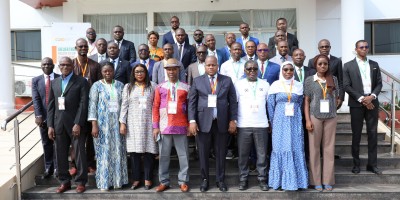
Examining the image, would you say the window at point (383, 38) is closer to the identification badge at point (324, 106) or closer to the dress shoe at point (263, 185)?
the identification badge at point (324, 106)

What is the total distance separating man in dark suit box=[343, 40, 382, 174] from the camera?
5793 millimetres

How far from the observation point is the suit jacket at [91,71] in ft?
19.3

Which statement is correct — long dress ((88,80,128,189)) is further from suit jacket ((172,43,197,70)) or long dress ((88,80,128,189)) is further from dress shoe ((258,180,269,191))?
dress shoe ((258,180,269,191))

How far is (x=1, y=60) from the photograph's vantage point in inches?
373

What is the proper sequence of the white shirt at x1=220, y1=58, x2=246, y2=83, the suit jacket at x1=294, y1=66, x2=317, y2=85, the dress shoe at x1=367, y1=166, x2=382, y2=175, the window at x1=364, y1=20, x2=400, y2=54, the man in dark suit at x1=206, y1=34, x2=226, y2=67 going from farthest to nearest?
1. the window at x1=364, y1=20, x2=400, y2=54
2. the man in dark suit at x1=206, y1=34, x2=226, y2=67
3. the white shirt at x1=220, y1=58, x2=246, y2=83
4. the dress shoe at x1=367, y1=166, x2=382, y2=175
5. the suit jacket at x1=294, y1=66, x2=317, y2=85

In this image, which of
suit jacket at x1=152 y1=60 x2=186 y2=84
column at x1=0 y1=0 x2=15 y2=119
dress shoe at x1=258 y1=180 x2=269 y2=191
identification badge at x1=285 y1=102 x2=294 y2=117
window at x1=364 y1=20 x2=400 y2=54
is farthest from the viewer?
window at x1=364 y1=20 x2=400 y2=54

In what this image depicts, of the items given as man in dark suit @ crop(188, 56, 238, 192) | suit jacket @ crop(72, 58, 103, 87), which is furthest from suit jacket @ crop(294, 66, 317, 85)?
suit jacket @ crop(72, 58, 103, 87)

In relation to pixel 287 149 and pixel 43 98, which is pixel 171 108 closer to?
pixel 287 149

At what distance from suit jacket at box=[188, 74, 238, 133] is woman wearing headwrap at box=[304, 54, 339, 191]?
1.07 m

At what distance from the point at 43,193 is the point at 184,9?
8.33 meters

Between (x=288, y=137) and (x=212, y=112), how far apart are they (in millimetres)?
1106

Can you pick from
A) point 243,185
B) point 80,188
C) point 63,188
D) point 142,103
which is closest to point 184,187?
point 243,185

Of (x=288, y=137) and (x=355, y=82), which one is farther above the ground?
(x=355, y=82)

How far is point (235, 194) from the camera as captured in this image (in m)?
5.31
